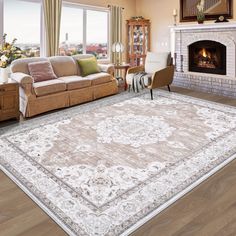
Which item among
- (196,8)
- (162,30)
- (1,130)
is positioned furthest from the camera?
(162,30)

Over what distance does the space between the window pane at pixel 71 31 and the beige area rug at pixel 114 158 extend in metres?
2.70

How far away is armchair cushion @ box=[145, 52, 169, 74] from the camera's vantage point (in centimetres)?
643

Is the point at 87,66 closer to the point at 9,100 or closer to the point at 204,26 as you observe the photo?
the point at 9,100

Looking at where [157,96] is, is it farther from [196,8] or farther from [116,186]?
[116,186]

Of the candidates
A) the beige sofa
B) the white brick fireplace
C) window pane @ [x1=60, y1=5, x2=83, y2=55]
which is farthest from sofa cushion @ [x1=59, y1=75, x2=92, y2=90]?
the white brick fireplace

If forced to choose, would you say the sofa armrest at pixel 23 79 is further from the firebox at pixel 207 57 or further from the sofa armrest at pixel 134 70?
the firebox at pixel 207 57

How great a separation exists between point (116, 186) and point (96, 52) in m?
5.92

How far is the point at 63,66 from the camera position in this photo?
19.2 ft

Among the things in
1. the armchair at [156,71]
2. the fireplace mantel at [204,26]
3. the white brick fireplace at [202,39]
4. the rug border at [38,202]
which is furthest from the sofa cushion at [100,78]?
the rug border at [38,202]

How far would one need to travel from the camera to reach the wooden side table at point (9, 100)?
4.38 metres

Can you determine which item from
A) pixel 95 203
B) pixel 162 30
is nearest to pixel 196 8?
pixel 162 30

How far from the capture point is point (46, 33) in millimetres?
6465

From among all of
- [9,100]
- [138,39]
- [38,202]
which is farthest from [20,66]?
[138,39]

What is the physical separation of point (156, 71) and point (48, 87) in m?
2.36
